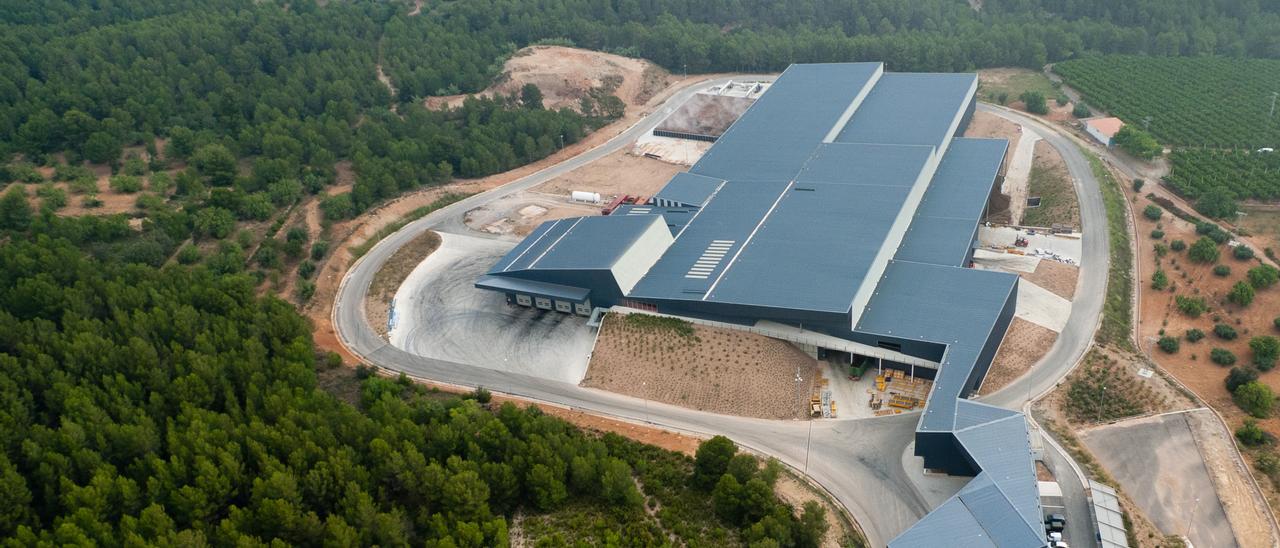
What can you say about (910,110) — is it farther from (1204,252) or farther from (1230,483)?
(1230,483)

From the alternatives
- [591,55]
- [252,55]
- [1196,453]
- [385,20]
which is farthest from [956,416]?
[385,20]

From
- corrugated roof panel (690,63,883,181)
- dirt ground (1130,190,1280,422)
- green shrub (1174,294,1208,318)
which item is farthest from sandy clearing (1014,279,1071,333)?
corrugated roof panel (690,63,883,181)

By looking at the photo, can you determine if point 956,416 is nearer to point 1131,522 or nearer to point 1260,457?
point 1131,522

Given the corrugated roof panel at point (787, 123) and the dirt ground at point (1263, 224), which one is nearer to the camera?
the dirt ground at point (1263, 224)

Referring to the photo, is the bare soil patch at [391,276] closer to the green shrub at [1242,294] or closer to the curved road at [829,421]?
the curved road at [829,421]

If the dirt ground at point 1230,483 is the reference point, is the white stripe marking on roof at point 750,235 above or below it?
above

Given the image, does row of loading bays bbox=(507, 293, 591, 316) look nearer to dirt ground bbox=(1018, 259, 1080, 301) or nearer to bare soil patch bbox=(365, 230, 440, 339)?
bare soil patch bbox=(365, 230, 440, 339)

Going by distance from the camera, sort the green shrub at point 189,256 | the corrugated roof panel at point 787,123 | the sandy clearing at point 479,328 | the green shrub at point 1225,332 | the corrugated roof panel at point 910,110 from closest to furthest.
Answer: the green shrub at point 1225,332 < the sandy clearing at point 479,328 < the green shrub at point 189,256 < the corrugated roof panel at point 787,123 < the corrugated roof panel at point 910,110

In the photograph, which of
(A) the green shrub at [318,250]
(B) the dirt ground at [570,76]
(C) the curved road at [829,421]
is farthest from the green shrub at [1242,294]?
(A) the green shrub at [318,250]
